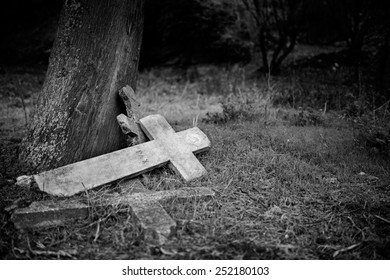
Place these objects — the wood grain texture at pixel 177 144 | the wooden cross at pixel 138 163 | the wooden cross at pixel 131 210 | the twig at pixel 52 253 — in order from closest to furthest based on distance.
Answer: the twig at pixel 52 253 → the wooden cross at pixel 131 210 → the wooden cross at pixel 138 163 → the wood grain texture at pixel 177 144

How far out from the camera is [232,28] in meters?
7.78

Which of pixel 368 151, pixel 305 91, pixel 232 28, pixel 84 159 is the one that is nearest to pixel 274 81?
pixel 305 91

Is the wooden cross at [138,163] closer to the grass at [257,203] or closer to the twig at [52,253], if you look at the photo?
the grass at [257,203]

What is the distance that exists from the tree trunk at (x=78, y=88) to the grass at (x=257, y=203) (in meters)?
0.37

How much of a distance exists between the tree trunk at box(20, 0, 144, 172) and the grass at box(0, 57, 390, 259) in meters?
0.37

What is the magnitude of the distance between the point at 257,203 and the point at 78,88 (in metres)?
1.80

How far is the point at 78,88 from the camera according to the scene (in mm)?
2896

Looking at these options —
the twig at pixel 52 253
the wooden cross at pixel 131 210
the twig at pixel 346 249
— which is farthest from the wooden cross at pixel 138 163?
the twig at pixel 346 249

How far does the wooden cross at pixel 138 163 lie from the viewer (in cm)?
251

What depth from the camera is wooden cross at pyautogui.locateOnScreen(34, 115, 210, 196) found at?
8.23ft

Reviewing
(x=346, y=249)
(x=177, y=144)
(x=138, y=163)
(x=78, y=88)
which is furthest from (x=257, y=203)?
(x=78, y=88)

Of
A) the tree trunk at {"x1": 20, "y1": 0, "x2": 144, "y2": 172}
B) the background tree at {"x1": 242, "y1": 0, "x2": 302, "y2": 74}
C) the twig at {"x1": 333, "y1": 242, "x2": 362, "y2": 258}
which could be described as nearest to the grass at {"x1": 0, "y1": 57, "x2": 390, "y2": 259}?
the twig at {"x1": 333, "y1": 242, "x2": 362, "y2": 258}

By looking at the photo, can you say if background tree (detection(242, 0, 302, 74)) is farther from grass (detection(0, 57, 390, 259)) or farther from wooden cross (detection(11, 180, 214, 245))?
wooden cross (detection(11, 180, 214, 245))

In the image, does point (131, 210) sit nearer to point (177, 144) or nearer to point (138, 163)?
point (138, 163)
